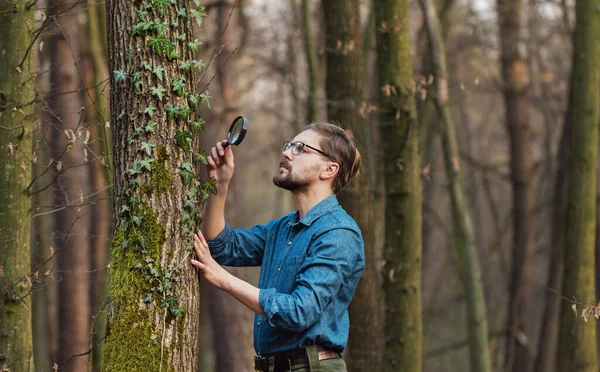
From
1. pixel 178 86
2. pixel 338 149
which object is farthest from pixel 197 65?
pixel 338 149

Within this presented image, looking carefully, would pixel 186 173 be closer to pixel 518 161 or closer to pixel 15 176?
pixel 15 176

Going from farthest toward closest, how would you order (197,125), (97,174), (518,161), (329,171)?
(518,161) < (97,174) < (329,171) < (197,125)

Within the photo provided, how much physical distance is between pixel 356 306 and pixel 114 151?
384 centimetres

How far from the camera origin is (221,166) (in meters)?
4.17

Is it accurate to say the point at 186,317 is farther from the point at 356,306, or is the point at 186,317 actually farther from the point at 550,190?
the point at 550,190

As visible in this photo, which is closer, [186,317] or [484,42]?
[186,317]

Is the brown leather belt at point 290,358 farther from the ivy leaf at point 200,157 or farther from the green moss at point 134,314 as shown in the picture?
the ivy leaf at point 200,157

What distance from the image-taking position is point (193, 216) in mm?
3898

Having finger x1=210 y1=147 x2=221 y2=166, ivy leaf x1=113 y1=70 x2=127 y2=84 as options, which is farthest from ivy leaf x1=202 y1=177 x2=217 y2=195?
ivy leaf x1=113 y1=70 x2=127 y2=84

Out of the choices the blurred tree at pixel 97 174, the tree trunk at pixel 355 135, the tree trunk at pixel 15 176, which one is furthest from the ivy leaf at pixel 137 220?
the blurred tree at pixel 97 174

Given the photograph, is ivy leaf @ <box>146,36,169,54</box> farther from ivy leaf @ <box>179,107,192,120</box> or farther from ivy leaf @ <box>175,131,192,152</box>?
ivy leaf @ <box>175,131,192,152</box>

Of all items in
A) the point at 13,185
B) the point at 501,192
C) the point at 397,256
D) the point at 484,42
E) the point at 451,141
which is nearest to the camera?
the point at 13,185

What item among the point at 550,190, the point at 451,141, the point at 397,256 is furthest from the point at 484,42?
the point at 397,256

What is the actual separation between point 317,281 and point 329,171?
0.76 metres
